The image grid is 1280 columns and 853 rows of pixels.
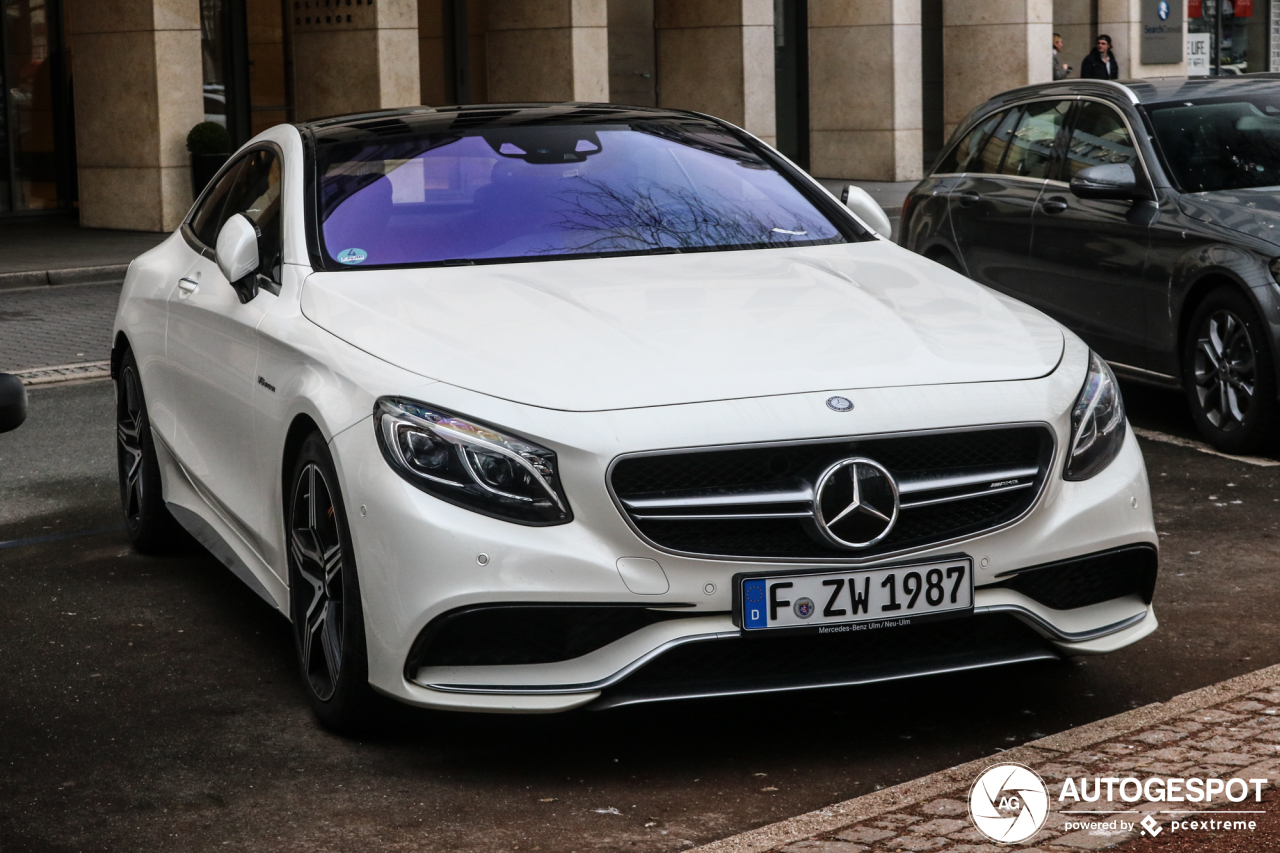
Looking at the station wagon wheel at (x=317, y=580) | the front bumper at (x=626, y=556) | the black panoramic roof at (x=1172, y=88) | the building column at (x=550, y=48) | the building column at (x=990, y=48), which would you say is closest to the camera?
the front bumper at (x=626, y=556)

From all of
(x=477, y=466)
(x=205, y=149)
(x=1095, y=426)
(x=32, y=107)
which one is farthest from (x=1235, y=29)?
(x=477, y=466)

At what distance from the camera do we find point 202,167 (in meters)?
19.9

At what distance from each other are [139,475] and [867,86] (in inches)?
851

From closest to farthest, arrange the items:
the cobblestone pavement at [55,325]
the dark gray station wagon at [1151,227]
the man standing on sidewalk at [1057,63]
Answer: the dark gray station wagon at [1151,227] → the cobblestone pavement at [55,325] → the man standing on sidewalk at [1057,63]

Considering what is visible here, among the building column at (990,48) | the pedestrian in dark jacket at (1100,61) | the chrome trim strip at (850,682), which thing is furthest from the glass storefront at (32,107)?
the chrome trim strip at (850,682)

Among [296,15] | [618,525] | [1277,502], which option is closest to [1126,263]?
[1277,502]

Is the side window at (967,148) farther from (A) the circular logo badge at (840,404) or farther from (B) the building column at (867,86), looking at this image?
(B) the building column at (867,86)

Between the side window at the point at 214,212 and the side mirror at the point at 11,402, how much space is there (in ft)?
9.46

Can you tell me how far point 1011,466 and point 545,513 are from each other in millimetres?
1061

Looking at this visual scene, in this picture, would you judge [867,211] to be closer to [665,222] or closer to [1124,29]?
[665,222]

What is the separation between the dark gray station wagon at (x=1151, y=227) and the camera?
25.6 feet

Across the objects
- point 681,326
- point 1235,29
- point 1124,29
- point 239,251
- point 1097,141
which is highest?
point 1235,29

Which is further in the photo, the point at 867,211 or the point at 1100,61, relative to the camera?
the point at 1100,61

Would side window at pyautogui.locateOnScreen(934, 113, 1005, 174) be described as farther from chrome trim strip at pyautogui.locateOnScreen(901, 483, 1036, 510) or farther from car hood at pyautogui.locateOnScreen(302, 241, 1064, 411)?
chrome trim strip at pyautogui.locateOnScreen(901, 483, 1036, 510)
